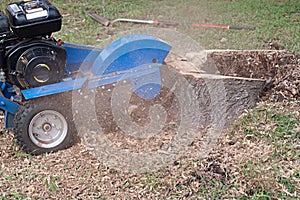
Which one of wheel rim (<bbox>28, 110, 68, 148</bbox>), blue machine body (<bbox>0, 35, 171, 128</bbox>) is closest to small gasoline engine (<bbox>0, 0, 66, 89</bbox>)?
blue machine body (<bbox>0, 35, 171, 128</bbox>)

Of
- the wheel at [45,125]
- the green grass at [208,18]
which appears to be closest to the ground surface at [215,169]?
the wheel at [45,125]

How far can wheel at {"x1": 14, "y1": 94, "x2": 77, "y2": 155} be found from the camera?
12.5 feet

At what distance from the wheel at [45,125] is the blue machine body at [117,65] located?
0.20 metres

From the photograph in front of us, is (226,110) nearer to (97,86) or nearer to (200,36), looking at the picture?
(97,86)

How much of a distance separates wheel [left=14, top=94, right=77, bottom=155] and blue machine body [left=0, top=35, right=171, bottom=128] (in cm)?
20

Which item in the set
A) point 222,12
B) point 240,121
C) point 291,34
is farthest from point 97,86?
point 222,12

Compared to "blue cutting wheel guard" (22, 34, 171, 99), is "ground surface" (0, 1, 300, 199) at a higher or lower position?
lower

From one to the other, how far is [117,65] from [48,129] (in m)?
0.83

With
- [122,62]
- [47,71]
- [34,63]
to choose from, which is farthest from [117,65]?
[34,63]

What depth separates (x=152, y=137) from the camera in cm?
413

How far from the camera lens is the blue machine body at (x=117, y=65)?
409cm

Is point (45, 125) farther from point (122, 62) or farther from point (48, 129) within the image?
point (122, 62)

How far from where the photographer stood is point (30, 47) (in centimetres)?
385

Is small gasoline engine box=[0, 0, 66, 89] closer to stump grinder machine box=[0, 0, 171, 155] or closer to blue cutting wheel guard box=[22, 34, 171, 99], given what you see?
stump grinder machine box=[0, 0, 171, 155]
